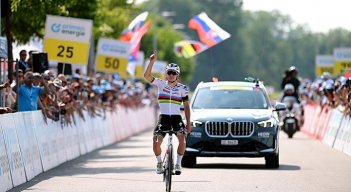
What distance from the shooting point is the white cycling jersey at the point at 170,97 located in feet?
59.0

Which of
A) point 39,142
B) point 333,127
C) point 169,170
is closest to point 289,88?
Result: point 333,127

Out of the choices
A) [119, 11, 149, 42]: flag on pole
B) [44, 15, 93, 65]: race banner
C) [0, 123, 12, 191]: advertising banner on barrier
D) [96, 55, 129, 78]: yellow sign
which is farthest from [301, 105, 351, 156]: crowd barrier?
[0, 123, 12, 191]: advertising banner on barrier

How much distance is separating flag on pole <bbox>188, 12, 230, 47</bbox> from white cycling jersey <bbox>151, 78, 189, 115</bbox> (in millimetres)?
16428

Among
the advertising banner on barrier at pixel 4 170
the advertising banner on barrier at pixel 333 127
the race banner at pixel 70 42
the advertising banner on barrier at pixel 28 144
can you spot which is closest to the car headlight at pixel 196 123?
the advertising banner on barrier at pixel 28 144

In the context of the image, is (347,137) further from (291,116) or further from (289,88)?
(289,88)

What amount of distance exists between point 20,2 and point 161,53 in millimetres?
74061

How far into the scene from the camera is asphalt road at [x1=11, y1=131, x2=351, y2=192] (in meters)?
18.4

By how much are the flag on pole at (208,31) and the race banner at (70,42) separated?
18.1 feet

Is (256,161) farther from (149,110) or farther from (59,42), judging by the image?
(149,110)

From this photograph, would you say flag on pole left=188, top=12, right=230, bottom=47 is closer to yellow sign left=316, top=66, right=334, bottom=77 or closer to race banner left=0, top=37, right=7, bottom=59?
race banner left=0, top=37, right=7, bottom=59

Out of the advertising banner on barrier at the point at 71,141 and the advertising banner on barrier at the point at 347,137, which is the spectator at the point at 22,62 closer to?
the advertising banner on barrier at the point at 71,141

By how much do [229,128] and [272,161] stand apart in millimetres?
1062

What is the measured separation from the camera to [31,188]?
18.4 m

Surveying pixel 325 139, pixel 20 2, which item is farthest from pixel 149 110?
pixel 20 2
